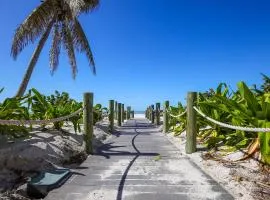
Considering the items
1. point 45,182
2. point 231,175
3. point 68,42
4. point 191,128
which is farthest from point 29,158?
point 68,42

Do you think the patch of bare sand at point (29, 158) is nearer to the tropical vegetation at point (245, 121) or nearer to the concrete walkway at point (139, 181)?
the concrete walkway at point (139, 181)

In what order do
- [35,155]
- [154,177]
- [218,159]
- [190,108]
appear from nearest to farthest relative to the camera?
[154,177] → [35,155] → [218,159] → [190,108]

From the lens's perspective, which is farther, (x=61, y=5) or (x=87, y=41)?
(x=87, y=41)

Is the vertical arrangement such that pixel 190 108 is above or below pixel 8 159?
above

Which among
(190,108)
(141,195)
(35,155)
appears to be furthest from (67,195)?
(190,108)

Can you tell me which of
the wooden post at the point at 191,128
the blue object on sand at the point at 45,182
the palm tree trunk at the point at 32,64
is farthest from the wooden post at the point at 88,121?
the palm tree trunk at the point at 32,64

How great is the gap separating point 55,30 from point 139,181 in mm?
13641

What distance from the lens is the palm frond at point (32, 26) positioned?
14.5 meters

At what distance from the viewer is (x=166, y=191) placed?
3.95 meters

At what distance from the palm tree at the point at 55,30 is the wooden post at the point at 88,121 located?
7.32 m

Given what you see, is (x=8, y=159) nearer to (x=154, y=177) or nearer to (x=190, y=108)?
(x=154, y=177)

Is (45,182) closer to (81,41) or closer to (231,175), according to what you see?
(231,175)

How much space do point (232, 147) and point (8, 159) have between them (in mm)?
3355

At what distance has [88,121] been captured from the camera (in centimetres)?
681
